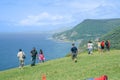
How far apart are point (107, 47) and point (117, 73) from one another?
1081 inches

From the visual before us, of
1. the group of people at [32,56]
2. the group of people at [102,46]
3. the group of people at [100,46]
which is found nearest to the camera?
the group of people at [32,56]

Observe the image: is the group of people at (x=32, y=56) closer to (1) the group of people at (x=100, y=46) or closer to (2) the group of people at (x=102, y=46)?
(1) the group of people at (x=100, y=46)

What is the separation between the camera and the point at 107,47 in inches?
2101

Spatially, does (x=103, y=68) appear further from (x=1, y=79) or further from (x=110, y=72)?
(x=1, y=79)

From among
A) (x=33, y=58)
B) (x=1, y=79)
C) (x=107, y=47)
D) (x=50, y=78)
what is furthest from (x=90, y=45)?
(x=50, y=78)

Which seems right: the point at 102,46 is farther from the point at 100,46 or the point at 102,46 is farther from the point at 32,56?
the point at 32,56

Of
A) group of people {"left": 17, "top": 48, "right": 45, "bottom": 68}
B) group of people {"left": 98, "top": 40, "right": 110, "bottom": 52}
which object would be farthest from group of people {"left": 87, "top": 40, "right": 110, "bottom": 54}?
group of people {"left": 17, "top": 48, "right": 45, "bottom": 68}

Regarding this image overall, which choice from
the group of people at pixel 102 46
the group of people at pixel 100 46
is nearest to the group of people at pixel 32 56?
the group of people at pixel 100 46

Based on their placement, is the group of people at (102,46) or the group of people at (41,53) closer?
the group of people at (41,53)

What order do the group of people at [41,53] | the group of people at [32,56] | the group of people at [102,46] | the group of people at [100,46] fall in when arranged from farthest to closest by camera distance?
the group of people at [100,46]
the group of people at [102,46]
the group of people at [32,56]
the group of people at [41,53]

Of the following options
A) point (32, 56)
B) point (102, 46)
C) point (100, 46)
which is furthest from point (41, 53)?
point (102, 46)

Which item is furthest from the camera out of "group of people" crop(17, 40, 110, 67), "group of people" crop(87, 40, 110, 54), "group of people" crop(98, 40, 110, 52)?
"group of people" crop(87, 40, 110, 54)

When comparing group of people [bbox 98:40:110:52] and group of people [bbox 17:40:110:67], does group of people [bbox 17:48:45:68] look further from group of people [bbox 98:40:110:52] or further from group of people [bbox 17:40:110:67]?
group of people [bbox 98:40:110:52]

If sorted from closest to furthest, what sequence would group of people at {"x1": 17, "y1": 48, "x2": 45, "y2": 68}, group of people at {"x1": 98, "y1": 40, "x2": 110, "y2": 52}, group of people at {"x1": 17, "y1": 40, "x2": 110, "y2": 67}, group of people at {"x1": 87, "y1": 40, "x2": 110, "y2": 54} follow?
group of people at {"x1": 17, "y1": 40, "x2": 110, "y2": 67}, group of people at {"x1": 17, "y1": 48, "x2": 45, "y2": 68}, group of people at {"x1": 98, "y1": 40, "x2": 110, "y2": 52}, group of people at {"x1": 87, "y1": 40, "x2": 110, "y2": 54}
